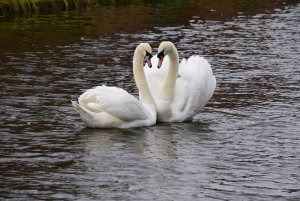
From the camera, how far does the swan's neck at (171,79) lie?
57.9 feet

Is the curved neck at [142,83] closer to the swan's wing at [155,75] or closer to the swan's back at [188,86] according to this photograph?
the swan's back at [188,86]

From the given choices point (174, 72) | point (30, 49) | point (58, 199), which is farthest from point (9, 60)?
point (58, 199)

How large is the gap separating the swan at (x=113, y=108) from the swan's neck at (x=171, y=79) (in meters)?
0.53

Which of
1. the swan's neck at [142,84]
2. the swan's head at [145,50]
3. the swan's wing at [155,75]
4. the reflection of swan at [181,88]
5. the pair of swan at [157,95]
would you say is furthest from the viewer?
the swan's wing at [155,75]

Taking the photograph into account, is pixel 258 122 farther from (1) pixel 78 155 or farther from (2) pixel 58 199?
(2) pixel 58 199

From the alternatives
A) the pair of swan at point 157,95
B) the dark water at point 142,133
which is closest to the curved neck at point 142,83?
the pair of swan at point 157,95

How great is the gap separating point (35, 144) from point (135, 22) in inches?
767

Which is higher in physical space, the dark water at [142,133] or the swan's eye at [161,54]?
the swan's eye at [161,54]

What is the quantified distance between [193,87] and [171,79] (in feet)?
1.57

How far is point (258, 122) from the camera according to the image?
17391mm

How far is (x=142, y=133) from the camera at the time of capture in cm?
1656

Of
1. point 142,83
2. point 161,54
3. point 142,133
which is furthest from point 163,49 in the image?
point 142,133

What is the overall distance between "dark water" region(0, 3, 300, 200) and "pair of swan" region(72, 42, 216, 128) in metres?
0.24

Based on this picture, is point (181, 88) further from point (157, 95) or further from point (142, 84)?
point (142, 84)
